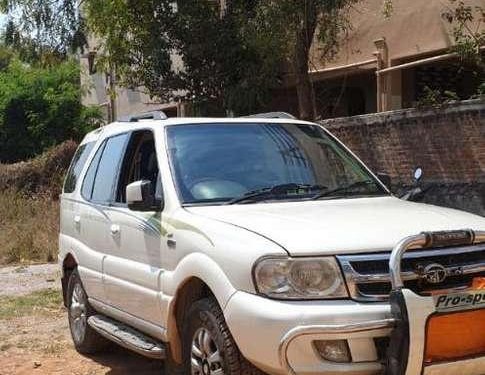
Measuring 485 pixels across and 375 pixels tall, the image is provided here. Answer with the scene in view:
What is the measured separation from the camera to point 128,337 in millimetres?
5555

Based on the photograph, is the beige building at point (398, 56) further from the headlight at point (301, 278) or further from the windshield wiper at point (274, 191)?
the headlight at point (301, 278)

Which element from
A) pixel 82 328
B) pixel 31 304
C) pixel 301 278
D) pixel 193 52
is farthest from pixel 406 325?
pixel 193 52

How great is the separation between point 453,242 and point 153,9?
37.2 feet

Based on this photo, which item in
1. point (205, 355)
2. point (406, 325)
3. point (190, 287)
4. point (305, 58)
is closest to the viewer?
point (406, 325)

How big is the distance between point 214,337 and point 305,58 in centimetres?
911

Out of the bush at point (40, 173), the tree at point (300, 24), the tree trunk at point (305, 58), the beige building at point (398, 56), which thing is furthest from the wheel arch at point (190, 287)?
the bush at point (40, 173)

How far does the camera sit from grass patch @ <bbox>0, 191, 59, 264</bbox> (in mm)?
14023

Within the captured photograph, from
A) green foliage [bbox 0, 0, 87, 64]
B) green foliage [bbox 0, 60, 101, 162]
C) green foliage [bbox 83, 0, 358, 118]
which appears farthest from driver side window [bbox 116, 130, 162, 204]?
green foliage [bbox 0, 60, 101, 162]

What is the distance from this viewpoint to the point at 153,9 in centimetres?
1448

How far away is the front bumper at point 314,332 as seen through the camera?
3805 mm

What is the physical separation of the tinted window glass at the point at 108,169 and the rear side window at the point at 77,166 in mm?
588

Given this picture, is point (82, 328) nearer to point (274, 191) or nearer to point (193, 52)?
point (274, 191)

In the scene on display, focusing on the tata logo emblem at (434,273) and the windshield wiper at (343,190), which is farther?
the windshield wiper at (343,190)

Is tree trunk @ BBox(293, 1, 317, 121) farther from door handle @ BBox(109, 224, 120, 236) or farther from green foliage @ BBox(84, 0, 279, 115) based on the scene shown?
door handle @ BBox(109, 224, 120, 236)
